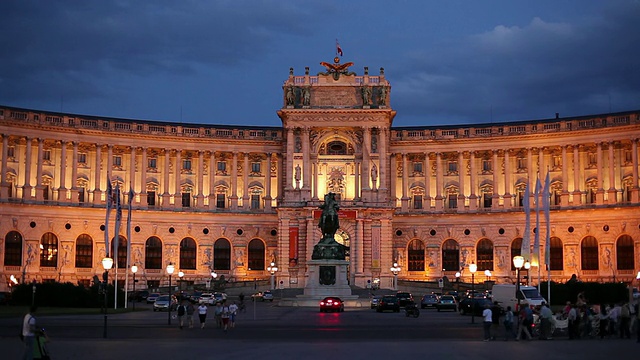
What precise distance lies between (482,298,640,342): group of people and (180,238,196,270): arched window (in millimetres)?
75364

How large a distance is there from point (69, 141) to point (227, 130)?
21.1m

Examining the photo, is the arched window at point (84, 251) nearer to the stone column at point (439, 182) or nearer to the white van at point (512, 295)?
A: the stone column at point (439, 182)

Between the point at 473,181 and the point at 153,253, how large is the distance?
1695 inches

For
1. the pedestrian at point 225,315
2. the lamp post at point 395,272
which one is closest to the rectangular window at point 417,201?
the lamp post at point 395,272

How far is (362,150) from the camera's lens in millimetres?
117125

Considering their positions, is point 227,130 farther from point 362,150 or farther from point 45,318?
point 45,318

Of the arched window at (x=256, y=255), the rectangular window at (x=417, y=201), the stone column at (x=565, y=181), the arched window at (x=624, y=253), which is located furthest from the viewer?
the rectangular window at (x=417, y=201)

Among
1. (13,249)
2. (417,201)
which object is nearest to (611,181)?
(417,201)

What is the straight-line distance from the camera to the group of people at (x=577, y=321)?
42.4 m

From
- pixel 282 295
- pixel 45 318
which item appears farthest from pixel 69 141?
pixel 45 318

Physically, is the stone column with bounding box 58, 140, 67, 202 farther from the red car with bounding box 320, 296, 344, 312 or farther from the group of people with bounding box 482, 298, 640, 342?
the group of people with bounding box 482, 298, 640, 342

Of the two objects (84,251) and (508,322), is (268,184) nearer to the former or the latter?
(84,251)

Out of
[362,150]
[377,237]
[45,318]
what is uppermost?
[362,150]

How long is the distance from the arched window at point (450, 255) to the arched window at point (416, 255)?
2.91 meters
